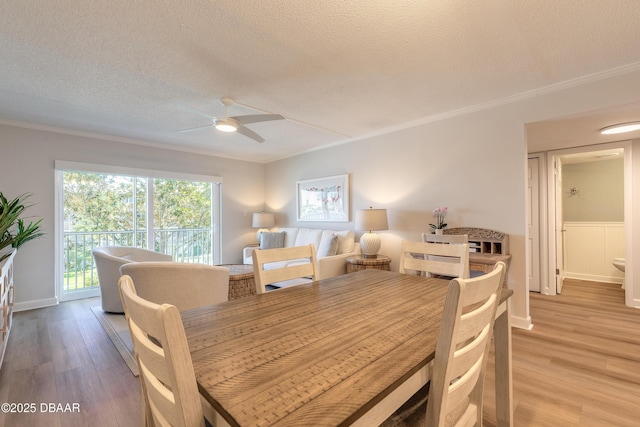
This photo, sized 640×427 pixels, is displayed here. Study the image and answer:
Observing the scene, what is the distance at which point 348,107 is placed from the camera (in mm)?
3084

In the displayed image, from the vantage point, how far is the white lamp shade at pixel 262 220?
17.6 feet

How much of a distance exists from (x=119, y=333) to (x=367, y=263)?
→ 8.79 ft

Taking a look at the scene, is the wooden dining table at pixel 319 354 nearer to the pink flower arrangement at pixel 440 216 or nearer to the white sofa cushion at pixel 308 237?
the pink flower arrangement at pixel 440 216

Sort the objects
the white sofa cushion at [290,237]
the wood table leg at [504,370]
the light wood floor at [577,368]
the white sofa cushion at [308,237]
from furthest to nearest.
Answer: the white sofa cushion at [290,237] → the white sofa cushion at [308,237] → the light wood floor at [577,368] → the wood table leg at [504,370]

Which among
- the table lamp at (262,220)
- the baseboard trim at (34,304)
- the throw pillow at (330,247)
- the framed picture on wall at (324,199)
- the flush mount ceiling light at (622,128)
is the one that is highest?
the flush mount ceiling light at (622,128)

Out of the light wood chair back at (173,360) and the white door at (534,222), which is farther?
the white door at (534,222)

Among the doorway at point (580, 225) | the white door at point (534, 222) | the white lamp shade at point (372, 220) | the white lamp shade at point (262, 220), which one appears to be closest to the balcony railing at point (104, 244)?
the white lamp shade at point (262, 220)

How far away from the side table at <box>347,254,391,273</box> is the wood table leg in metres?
2.02

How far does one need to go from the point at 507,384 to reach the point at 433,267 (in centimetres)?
68

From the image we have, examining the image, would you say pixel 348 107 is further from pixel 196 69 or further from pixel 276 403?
pixel 276 403

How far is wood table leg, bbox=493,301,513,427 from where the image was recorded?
1404 mm

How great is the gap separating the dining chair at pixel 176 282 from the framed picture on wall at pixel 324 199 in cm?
239

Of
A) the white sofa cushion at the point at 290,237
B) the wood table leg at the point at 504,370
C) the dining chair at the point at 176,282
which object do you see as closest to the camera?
the wood table leg at the point at 504,370

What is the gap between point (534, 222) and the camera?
4059 mm
